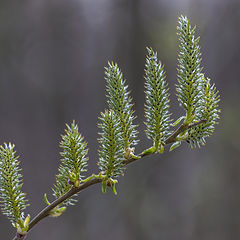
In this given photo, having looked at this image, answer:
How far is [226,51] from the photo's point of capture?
3.68 metres

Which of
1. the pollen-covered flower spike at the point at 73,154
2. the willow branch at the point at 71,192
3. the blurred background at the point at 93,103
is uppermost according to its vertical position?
the blurred background at the point at 93,103

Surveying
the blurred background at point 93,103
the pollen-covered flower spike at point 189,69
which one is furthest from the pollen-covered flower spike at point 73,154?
the blurred background at point 93,103

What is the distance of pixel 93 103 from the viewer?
344 cm

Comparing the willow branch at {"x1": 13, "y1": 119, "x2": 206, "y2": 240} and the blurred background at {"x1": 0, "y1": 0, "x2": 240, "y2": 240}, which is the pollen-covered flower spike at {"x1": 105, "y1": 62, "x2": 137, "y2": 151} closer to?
the willow branch at {"x1": 13, "y1": 119, "x2": 206, "y2": 240}

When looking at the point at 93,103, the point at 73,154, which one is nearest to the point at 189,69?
the point at 73,154

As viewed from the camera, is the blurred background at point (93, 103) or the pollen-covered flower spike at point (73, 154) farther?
the blurred background at point (93, 103)

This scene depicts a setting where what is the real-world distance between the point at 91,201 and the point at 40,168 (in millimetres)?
505

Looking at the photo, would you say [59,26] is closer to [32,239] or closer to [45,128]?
[45,128]

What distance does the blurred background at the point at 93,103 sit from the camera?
11.0 feet

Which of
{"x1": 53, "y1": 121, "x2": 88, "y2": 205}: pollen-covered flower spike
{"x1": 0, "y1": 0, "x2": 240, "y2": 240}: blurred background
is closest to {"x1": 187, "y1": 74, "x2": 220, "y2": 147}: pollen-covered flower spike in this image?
{"x1": 53, "y1": 121, "x2": 88, "y2": 205}: pollen-covered flower spike

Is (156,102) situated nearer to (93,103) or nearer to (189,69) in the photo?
(189,69)

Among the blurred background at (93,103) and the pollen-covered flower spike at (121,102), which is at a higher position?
the blurred background at (93,103)

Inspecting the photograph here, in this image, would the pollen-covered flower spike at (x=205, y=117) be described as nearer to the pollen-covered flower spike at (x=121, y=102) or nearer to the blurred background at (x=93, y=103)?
the pollen-covered flower spike at (x=121, y=102)

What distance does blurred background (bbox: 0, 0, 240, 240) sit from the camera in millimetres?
3367
